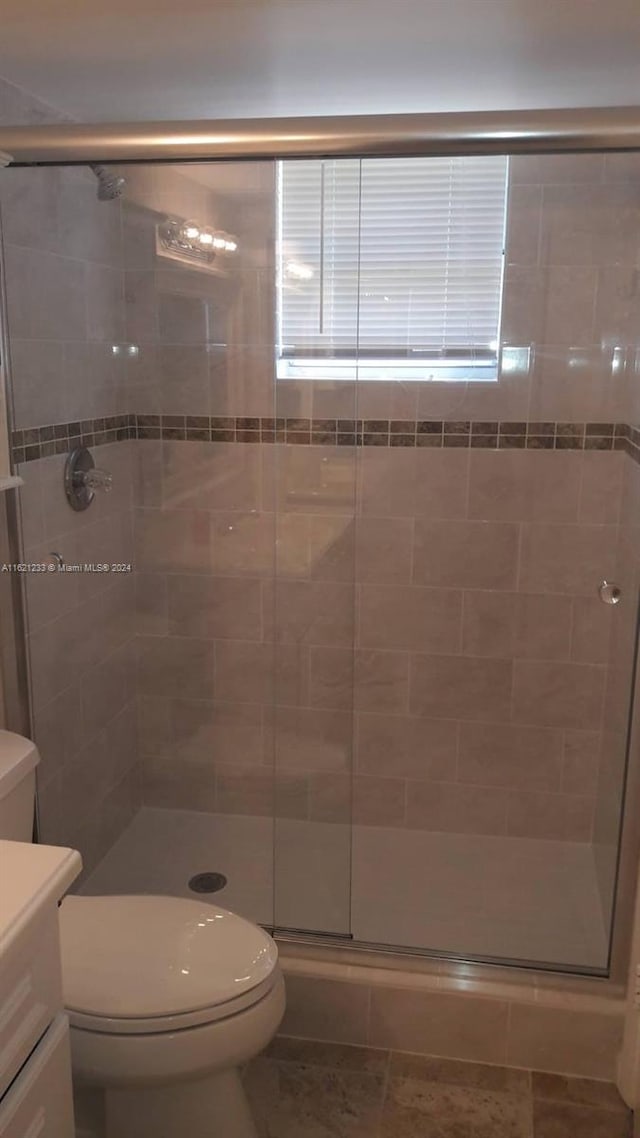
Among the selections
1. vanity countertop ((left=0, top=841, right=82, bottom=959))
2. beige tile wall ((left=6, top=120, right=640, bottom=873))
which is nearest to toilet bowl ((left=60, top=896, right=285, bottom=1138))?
vanity countertop ((left=0, top=841, right=82, bottom=959))

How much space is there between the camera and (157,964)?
1.71 meters

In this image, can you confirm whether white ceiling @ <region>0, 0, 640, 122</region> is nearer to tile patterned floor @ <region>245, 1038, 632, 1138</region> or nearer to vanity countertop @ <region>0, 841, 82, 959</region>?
vanity countertop @ <region>0, 841, 82, 959</region>

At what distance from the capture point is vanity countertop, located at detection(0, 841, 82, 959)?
3.91 feet

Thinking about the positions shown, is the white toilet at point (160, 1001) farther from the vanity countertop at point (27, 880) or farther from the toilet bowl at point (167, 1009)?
the vanity countertop at point (27, 880)

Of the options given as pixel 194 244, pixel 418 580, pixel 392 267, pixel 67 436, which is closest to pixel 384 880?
pixel 418 580

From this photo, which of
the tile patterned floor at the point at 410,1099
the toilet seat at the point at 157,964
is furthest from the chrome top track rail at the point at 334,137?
the tile patterned floor at the point at 410,1099

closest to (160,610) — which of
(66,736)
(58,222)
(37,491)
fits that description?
(66,736)

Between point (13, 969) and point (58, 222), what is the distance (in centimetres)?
181

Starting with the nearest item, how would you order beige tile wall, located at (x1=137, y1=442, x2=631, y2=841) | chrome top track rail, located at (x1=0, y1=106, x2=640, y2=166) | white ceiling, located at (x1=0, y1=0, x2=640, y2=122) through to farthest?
white ceiling, located at (x1=0, y1=0, x2=640, y2=122) < chrome top track rail, located at (x1=0, y1=106, x2=640, y2=166) < beige tile wall, located at (x1=137, y1=442, x2=631, y2=841)

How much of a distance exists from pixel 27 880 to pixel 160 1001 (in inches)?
19.6

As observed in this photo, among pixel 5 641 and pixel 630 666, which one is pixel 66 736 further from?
pixel 630 666

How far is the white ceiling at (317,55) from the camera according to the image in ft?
5.24

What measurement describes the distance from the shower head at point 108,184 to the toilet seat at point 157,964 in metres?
1.74

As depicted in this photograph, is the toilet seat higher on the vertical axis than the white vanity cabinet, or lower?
lower
